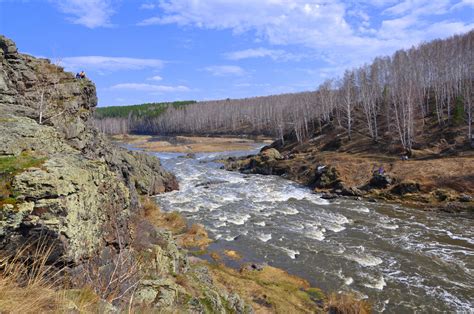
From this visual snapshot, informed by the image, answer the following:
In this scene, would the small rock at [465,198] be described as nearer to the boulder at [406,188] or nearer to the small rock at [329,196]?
the boulder at [406,188]

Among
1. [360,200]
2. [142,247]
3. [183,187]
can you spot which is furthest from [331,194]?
[142,247]

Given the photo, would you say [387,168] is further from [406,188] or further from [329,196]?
[329,196]

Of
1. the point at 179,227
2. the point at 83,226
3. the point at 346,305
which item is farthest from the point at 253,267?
the point at 83,226

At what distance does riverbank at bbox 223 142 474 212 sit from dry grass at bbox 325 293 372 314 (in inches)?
862

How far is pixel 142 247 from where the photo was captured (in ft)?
44.0

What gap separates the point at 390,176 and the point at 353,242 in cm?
2004

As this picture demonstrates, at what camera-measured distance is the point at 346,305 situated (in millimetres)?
15422

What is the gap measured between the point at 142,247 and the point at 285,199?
27.1 meters

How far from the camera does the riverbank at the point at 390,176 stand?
117 feet

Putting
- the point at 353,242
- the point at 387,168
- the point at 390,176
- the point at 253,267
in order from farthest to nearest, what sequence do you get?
the point at 387,168, the point at 390,176, the point at 353,242, the point at 253,267

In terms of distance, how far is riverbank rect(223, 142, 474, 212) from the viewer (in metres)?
35.6

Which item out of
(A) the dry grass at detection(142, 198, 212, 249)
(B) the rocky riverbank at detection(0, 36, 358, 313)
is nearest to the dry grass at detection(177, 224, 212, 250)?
(A) the dry grass at detection(142, 198, 212, 249)

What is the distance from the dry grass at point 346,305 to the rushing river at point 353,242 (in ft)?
2.75

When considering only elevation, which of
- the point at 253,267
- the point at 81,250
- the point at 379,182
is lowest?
the point at 253,267
